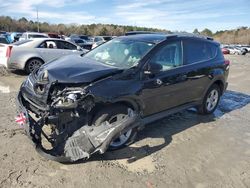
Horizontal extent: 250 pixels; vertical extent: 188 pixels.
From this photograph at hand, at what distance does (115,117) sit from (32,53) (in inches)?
282

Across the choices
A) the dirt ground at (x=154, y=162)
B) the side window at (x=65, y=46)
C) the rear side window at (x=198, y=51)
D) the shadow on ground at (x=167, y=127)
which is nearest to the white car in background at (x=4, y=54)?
the side window at (x=65, y=46)

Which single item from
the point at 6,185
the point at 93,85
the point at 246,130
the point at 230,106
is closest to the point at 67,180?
the point at 6,185

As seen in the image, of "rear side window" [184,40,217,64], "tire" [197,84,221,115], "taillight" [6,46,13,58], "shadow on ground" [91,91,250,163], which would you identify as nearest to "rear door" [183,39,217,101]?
"rear side window" [184,40,217,64]

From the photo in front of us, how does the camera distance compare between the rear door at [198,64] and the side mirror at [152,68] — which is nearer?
the side mirror at [152,68]

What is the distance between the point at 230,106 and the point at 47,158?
5683mm

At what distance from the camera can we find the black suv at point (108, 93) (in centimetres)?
389

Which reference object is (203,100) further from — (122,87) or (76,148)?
(76,148)

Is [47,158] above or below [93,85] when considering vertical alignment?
below

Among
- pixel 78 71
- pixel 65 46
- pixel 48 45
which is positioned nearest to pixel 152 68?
pixel 78 71

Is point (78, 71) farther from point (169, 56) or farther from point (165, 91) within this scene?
point (169, 56)

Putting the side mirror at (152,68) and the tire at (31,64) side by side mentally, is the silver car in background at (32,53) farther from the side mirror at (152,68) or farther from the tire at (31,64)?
the side mirror at (152,68)

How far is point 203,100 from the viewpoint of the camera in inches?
254

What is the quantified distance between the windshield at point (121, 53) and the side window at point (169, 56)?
0.67 feet

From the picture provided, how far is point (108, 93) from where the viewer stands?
411cm
